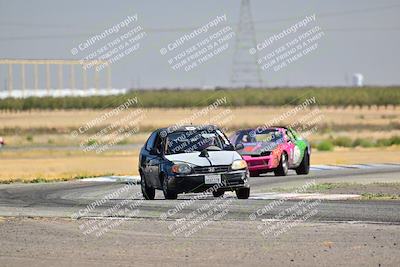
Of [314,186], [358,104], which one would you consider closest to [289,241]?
[314,186]

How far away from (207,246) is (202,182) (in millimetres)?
6722

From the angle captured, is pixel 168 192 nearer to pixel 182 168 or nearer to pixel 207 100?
pixel 182 168

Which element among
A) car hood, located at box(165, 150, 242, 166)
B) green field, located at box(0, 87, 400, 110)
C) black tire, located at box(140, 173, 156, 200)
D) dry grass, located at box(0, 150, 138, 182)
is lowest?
green field, located at box(0, 87, 400, 110)

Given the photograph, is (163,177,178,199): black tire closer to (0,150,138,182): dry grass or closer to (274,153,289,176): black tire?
(274,153,289,176): black tire

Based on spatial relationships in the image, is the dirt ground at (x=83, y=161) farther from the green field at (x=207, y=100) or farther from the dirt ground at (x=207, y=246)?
the green field at (x=207, y=100)

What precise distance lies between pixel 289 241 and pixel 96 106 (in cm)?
11766

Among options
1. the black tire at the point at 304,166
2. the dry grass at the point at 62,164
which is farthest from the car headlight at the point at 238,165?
the dry grass at the point at 62,164

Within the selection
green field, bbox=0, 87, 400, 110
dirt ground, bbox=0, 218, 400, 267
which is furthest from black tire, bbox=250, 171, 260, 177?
green field, bbox=0, 87, 400, 110

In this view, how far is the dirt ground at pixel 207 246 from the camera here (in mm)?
12508

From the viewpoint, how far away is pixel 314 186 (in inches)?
995

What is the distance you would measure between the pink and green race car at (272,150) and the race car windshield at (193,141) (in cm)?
689

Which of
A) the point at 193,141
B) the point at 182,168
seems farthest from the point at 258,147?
the point at 182,168

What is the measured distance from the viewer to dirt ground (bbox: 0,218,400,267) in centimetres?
1251

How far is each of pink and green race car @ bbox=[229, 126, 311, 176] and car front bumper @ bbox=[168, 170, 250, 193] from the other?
26.5 ft
